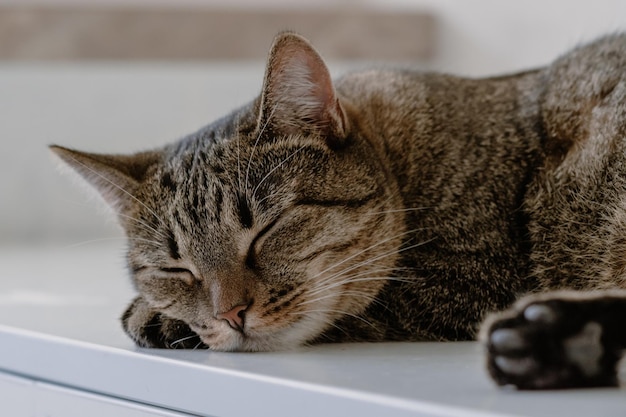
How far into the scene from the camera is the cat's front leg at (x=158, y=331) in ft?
3.80

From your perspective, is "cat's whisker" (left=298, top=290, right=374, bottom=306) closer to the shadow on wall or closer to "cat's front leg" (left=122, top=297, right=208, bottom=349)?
"cat's front leg" (left=122, top=297, right=208, bottom=349)

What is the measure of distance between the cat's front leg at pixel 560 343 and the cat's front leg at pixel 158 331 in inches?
19.3

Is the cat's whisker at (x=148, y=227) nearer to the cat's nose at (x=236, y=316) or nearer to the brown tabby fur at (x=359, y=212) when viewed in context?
the brown tabby fur at (x=359, y=212)

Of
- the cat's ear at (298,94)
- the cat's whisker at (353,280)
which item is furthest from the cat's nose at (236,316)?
the cat's ear at (298,94)

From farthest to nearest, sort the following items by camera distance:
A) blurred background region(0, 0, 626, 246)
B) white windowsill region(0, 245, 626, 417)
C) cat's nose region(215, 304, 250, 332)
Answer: blurred background region(0, 0, 626, 246), cat's nose region(215, 304, 250, 332), white windowsill region(0, 245, 626, 417)

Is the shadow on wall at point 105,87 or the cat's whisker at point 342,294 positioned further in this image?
the shadow on wall at point 105,87

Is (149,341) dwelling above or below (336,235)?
below

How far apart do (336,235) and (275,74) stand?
0.79 ft

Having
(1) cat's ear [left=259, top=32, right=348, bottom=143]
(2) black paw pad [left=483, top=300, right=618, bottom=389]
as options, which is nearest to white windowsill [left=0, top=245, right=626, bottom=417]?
(2) black paw pad [left=483, top=300, right=618, bottom=389]

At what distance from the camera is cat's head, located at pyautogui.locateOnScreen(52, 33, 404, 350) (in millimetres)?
1098

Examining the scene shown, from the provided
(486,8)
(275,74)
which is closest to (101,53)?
(486,8)

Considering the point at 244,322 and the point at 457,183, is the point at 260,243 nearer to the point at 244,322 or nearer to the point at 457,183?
the point at 244,322

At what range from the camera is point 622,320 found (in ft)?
2.64

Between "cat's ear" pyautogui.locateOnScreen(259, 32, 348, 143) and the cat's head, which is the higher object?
"cat's ear" pyautogui.locateOnScreen(259, 32, 348, 143)
